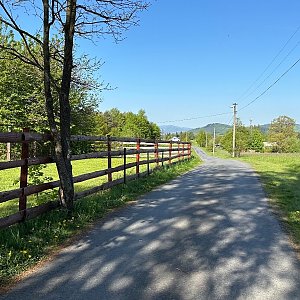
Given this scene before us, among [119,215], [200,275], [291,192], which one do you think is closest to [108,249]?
[200,275]

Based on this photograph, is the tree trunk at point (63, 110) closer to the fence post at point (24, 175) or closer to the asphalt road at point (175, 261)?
the fence post at point (24, 175)

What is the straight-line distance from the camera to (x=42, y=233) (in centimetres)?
544

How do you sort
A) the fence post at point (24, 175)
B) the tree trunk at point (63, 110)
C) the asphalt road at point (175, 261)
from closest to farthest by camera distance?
the asphalt road at point (175, 261) < the fence post at point (24, 175) < the tree trunk at point (63, 110)

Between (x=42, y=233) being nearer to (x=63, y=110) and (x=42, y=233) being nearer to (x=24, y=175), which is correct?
(x=24, y=175)

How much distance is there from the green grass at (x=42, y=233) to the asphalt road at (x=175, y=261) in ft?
0.82

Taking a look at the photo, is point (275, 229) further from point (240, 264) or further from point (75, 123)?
point (75, 123)

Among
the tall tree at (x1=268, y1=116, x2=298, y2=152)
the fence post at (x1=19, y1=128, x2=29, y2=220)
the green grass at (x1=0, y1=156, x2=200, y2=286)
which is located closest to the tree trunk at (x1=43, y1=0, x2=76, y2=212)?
the green grass at (x1=0, y1=156, x2=200, y2=286)

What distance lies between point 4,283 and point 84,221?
8.87 feet

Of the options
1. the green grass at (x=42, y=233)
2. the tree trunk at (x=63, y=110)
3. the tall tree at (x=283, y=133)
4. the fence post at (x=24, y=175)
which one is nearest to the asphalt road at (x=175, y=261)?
the green grass at (x=42, y=233)

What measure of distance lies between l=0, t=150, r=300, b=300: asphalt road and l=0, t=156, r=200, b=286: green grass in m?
0.25

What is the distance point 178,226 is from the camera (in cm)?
636

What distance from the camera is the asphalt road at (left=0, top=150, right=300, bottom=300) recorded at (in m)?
3.64

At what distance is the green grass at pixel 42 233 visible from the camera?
430cm

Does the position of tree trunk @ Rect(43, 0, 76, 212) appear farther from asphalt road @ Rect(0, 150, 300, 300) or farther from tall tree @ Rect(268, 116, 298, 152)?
tall tree @ Rect(268, 116, 298, 152)
